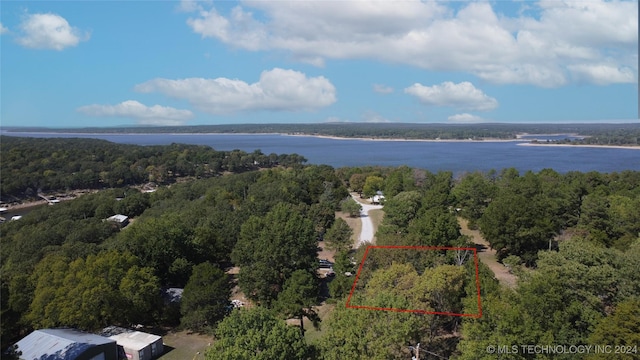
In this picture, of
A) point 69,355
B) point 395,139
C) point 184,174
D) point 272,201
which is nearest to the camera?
point 69,355

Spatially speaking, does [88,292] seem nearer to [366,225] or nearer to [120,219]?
[366,225]

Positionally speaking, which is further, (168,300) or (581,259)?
(168,300)

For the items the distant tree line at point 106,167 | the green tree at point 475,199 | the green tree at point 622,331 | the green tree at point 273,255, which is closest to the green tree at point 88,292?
the green tree at point 273,255

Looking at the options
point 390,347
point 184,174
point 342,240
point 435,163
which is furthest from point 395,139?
point 390,347

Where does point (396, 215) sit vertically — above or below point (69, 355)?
above

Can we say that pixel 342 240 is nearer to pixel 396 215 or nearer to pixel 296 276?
pixel 396 215

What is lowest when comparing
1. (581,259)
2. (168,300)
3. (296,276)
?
(168,300)

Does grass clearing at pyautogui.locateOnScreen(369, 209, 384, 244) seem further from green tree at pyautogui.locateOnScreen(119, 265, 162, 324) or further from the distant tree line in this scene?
the distant tree line

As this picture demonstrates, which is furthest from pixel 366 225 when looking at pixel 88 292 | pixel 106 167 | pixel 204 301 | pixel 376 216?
pixel 106 167
